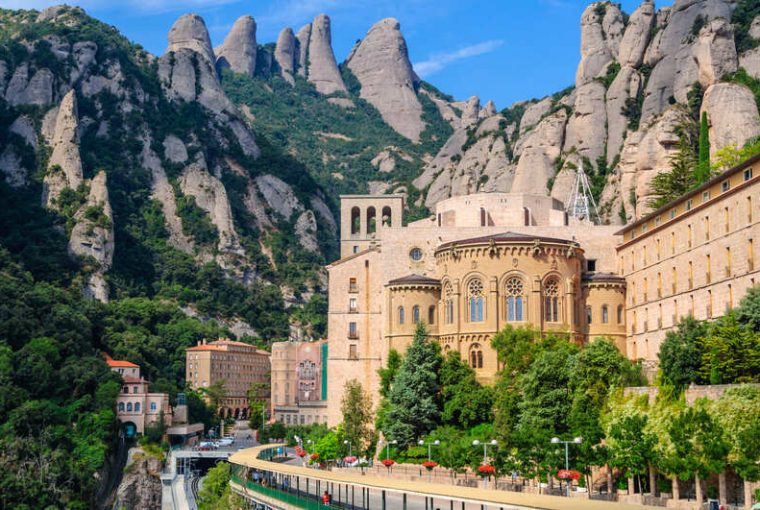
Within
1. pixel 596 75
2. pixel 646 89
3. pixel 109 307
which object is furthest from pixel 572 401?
pixel 109 307

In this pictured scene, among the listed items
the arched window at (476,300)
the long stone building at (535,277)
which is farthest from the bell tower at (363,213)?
the arched window at (476,300)

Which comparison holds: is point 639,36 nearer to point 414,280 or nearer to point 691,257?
point 414,280

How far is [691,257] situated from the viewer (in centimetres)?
6750

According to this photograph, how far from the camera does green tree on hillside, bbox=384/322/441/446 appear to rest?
7406 cm

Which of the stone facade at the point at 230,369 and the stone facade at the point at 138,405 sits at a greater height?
the stone facade at the point at 230,369

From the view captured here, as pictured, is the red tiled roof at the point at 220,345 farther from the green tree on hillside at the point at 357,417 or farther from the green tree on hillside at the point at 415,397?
the green tree on hillside at the point at 415,397

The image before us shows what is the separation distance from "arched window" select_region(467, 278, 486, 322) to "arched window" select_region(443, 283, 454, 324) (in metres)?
1.61

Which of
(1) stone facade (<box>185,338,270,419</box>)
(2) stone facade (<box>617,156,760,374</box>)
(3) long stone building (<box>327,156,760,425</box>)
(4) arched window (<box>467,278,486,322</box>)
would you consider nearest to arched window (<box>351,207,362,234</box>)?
(3) long stone building (<box>327,156,760,425</box>)

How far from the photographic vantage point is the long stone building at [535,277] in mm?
64438

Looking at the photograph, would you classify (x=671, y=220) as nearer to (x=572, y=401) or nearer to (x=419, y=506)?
(x=572, y=401)

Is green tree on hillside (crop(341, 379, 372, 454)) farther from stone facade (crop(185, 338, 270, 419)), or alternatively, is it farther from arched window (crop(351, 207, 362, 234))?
stone facade (crop(185, 338, 270, 419))

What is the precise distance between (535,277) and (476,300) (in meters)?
4.37

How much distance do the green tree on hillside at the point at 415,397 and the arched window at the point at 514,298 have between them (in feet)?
19.4

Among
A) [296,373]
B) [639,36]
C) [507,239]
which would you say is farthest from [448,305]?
[296,373]
